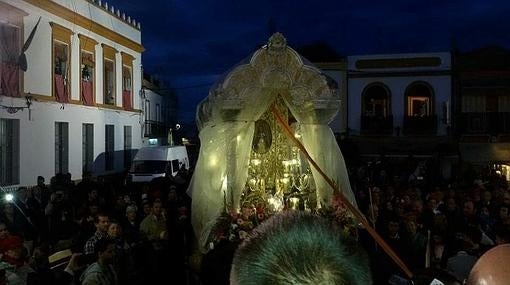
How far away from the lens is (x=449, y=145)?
2705 cm

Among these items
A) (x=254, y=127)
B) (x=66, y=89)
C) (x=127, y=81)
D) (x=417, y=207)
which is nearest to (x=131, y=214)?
(x=254, y=127)

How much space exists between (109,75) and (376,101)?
43.2 feet

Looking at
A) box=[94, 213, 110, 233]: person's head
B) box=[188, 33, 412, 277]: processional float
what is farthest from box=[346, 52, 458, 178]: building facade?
box=[94, 213, 110, 233]: person's head

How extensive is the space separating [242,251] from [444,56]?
27946 mm

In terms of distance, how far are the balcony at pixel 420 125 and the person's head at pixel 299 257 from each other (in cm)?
2738

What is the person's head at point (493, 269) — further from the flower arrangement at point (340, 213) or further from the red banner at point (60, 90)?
the red banner at point (60, 90)

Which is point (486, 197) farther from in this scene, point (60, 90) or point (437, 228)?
point (60, 90)

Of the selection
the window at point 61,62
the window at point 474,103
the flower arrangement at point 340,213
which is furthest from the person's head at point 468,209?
the window at point 474,103

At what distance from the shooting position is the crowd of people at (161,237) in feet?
19.6

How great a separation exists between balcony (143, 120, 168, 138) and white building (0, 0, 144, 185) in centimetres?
180

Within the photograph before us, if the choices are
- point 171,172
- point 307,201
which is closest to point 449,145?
point 171,172

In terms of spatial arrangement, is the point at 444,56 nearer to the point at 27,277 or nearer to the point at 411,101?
the point at 411,101

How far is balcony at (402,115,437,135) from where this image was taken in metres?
27.9

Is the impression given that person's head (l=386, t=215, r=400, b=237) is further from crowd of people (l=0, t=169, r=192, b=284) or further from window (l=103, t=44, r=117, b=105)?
window (l=103, t=44, r=117, b=105)
